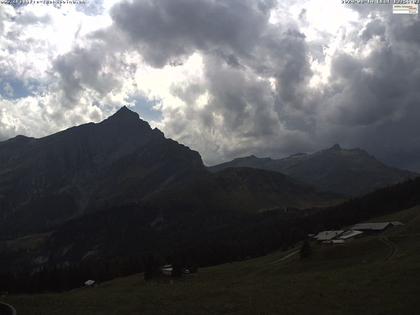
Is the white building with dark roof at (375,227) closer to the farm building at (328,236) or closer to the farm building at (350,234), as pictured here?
the farm building at (350,234)

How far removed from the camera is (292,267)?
102 meters

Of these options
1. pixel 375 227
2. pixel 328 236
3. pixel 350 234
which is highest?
pixel 375 227

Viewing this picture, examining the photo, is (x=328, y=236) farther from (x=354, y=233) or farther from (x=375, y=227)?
(x=375, y=227)

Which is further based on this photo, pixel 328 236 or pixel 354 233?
pixel 328 236

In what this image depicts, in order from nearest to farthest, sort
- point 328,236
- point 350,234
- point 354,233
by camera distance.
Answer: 1. point 350,234
2. point 354,233
3. point 328,236

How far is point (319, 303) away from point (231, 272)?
62275mm

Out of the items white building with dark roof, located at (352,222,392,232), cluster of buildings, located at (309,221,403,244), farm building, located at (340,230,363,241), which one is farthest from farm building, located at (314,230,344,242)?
white building with dark roof, located at (352,222,392,232)

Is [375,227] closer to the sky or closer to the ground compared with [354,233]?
closer to the sky

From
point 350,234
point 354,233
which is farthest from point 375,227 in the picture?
point 350,234

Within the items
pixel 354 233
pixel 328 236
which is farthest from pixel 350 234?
pixel 328 236

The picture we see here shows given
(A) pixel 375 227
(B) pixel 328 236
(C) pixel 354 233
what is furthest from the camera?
(B) pixel 328 236

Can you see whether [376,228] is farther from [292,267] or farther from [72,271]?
[72,271]

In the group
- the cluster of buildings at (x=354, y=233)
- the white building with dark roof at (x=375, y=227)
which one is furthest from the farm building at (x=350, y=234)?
the white building with dark roof at (x=375, y=227)

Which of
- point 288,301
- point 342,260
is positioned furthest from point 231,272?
point 288,301
